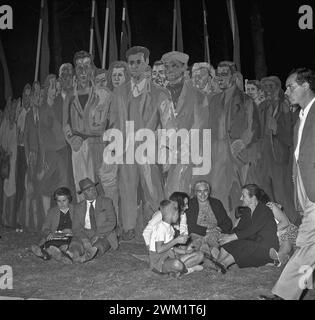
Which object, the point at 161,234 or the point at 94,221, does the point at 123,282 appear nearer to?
the point at 161,234

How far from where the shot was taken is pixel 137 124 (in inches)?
282

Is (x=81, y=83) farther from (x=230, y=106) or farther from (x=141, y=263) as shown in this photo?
(x=141, y=263)

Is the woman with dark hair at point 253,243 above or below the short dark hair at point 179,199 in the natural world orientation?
below

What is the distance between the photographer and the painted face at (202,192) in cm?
612

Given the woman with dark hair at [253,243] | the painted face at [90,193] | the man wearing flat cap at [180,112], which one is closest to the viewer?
the woman with dark hair at [253,243]

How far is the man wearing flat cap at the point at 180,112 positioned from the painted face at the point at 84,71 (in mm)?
1161

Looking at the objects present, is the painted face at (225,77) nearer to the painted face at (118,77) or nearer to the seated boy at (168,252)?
the painted face at (118,77)

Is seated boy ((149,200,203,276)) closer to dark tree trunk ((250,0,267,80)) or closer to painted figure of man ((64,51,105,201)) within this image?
painted figure of man ((64,51,105,201))

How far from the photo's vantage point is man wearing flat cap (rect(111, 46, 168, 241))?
7.12 metres

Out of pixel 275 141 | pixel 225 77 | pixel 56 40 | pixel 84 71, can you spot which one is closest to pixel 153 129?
pixel 225 77

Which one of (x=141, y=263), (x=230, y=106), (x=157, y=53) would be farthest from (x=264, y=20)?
(x=141, y=263)

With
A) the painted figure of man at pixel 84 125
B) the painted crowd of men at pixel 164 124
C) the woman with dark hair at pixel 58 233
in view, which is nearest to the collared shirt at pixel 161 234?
the woman with dark hair at pixel 58 233

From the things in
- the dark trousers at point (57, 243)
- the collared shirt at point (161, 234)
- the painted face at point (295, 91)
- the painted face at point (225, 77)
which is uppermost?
the painted face at point (225, 77)

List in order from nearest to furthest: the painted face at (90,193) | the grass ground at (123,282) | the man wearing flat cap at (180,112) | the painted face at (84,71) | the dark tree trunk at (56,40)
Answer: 1. the grass ground at (123,282)
2. the painted face at (90,193)
3. the man wearing flat cap at (180,112)
4. the painted face at (84,71)
5. the dark tree trunk at (56,40)
